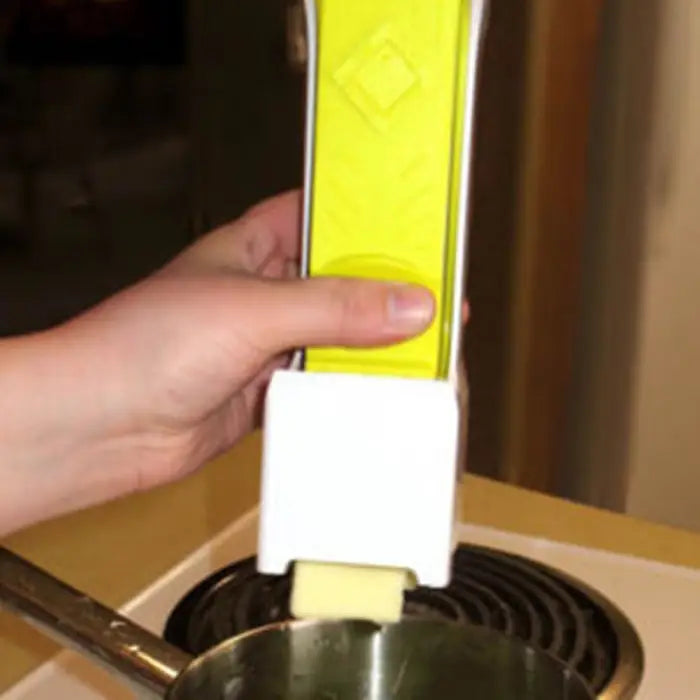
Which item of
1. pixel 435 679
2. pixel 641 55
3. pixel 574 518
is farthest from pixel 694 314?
pixel 435 679

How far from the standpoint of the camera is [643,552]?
77cm

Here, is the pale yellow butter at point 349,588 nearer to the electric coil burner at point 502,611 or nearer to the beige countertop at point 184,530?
the electric coil burner at point 502,611

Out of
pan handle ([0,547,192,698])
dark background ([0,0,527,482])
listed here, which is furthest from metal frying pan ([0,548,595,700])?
dark background ([0,0,527,482])

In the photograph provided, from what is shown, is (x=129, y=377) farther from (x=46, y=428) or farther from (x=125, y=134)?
(x=125, y=134)

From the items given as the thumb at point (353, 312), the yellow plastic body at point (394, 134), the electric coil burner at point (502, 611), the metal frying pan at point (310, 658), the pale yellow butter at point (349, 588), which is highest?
the yellow plastic body at point (394, 134)

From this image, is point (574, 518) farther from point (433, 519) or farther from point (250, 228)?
point (433, 519)

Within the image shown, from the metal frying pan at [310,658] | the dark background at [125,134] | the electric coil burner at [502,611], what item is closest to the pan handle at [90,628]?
the metal frying pan at [310,658]

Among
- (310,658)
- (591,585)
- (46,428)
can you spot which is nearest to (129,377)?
(46,428)

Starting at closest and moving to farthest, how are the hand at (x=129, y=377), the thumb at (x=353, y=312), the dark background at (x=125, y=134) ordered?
the thumb at (x=353, y=312) < the hand at (x=129, y=377) < the dark background at (x=125, y=134)

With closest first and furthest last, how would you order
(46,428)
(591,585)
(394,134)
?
(394,134), (46,428), (591,585)

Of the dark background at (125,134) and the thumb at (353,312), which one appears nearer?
the thumb at (353,312)

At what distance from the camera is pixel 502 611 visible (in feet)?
2.18

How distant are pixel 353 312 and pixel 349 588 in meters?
0.10

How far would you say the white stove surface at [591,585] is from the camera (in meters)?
0.64
